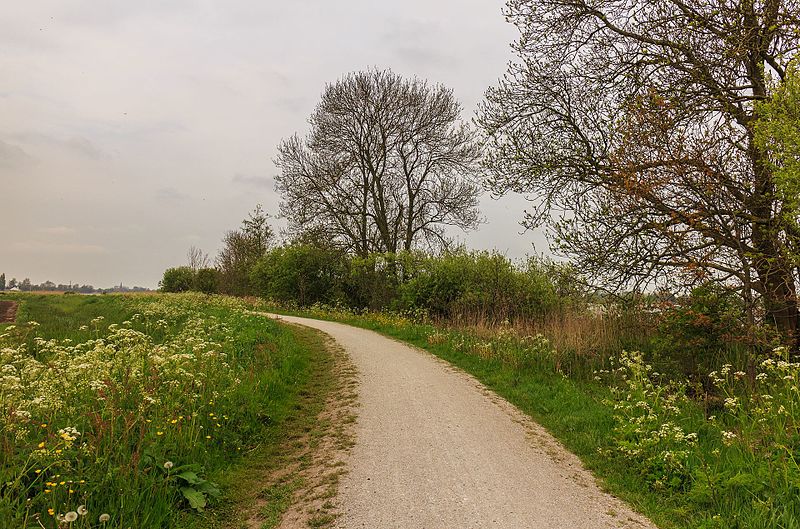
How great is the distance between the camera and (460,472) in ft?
14.8

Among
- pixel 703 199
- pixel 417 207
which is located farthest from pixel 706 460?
pixel 417 207

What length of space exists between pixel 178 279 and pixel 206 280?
702 cm

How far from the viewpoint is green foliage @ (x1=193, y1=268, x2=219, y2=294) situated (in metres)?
44.5

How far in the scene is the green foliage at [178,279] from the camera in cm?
4878

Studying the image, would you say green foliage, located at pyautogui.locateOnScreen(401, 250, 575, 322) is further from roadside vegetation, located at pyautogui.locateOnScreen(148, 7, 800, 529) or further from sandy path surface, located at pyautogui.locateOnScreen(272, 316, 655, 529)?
sandy path surface, located at pyautogui.locateOnScreen(272, 316, 655, 529)

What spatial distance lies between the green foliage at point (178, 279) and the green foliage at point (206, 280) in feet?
6.59

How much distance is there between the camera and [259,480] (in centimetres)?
456

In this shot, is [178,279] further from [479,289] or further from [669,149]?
[669,149]

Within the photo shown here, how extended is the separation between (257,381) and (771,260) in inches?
309

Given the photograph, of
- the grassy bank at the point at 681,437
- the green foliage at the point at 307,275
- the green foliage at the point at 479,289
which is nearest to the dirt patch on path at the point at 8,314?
the green foliage at the point at 307,275

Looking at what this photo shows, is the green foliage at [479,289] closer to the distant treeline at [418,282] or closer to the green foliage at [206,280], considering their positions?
the distant treeline at [418,282]

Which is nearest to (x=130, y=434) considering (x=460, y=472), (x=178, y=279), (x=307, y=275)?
(x=460, y=472)

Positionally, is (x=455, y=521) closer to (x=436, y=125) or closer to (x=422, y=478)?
(x=422, y=478)

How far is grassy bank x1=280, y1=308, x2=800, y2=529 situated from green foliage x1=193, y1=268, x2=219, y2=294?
1631 inches
